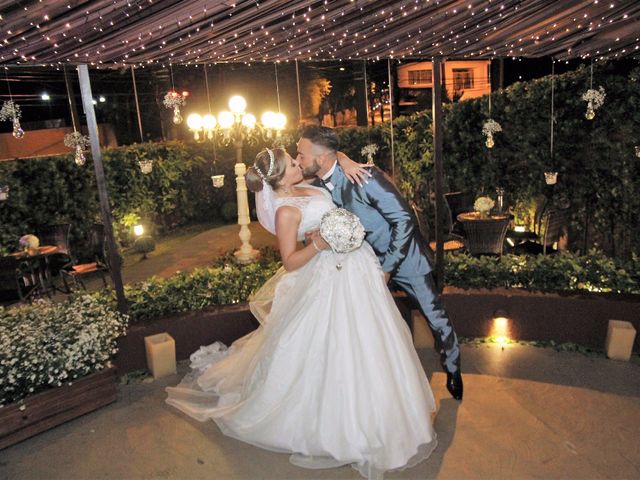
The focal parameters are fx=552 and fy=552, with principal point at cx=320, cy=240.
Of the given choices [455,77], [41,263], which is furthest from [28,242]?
[455,77]

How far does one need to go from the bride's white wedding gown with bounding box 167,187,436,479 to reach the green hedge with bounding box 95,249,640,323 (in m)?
1.46

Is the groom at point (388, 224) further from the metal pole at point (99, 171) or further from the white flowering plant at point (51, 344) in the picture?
the white flowering plant at point (51, 344)

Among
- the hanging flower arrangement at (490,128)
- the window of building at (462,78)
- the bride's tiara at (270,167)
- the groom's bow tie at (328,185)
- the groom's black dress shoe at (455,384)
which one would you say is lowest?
the groom's black dress shoe at (455,384)

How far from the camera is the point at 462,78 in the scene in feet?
61.0

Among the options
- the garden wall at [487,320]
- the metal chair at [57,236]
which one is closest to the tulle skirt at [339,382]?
the garden wall at [487,320]

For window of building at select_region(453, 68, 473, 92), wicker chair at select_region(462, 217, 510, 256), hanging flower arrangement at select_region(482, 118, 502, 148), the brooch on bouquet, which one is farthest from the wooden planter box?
window of building at select_region(453, 68, 473, 92)

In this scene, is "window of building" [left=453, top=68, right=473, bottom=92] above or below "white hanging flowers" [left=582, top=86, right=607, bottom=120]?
above

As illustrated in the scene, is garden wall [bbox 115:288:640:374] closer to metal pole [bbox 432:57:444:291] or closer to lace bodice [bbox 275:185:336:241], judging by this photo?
metal pole [bbox 432:57:444:291]

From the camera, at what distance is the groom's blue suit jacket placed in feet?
11.7

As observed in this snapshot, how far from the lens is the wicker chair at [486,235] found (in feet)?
22.3

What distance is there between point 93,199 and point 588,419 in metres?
8.26

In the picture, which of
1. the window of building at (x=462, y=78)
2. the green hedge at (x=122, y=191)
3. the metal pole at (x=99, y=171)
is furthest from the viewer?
the window of building at (x=462, y=78)

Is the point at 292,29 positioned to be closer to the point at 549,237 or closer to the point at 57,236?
the point at 549,237

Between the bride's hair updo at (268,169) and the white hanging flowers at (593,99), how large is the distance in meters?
4.39
